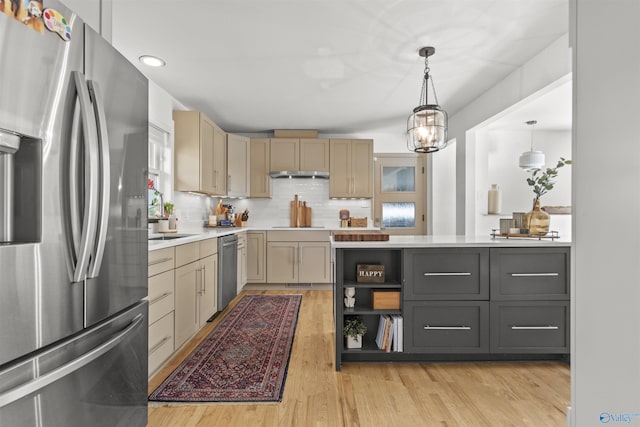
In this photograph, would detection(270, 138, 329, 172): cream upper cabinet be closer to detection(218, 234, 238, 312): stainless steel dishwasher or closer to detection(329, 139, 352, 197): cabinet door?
detection(329, 139, 352, 197): cabinet door

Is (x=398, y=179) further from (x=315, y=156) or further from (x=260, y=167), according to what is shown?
(x=260, y=167)

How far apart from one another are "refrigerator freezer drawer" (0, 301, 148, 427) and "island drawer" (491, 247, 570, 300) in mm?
2241

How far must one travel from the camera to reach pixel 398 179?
5.96 meters

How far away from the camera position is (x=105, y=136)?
110 cm

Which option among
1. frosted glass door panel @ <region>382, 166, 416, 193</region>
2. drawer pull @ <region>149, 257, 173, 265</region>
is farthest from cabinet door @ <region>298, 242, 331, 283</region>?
drawer pull @ <region>149, 257, 173, 265</region>

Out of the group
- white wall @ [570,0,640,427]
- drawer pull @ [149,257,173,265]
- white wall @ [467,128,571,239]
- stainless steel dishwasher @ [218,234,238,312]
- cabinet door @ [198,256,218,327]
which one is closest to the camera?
white wall @ [570,0,640,427]

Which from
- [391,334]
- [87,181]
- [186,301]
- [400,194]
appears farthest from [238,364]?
[400,194]

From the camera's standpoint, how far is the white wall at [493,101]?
2.80 metres

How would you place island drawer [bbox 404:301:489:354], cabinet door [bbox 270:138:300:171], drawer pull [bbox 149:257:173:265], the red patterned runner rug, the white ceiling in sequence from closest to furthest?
the red patterned runner rug, drawer pull [bbox 149:257:173:265], the white ceiling, island drawer [bbox 404:301:489:354], cabinet door [bbox 270:138:300:171]

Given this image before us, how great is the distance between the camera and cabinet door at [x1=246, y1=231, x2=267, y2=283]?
4965mm

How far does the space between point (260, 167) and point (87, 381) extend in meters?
4.40

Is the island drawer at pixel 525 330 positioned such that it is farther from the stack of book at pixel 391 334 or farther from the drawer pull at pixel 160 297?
the drawer pull at pixel 160 297

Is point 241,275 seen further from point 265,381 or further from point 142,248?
point 142,248

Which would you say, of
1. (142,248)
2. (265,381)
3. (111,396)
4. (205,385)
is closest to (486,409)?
(265,381)
